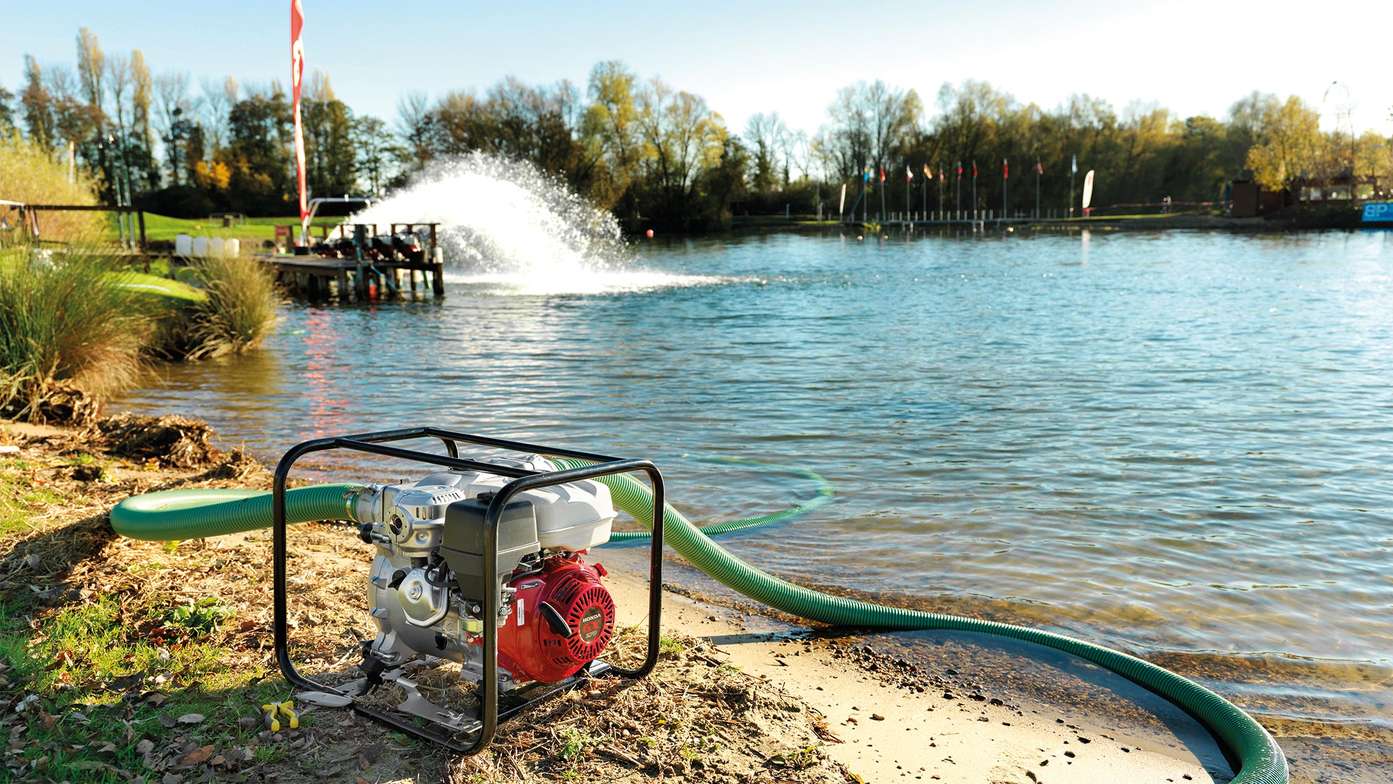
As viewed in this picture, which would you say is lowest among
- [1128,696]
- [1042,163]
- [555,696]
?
[1128,696]

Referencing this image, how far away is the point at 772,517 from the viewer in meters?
7.52

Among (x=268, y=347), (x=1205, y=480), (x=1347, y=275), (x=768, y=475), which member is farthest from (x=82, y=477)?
(x=1347, y=275)

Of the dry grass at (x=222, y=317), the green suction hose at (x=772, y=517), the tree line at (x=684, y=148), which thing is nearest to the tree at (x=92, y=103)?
the tree line at (x=684, y=148)

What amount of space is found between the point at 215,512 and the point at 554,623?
1.91 meters

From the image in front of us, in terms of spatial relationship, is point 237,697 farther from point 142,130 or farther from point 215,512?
point 142,130

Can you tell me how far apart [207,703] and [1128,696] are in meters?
3.99

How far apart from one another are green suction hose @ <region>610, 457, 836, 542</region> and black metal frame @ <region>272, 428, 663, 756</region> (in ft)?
7.60

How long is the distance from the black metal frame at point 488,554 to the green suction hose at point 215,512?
273 mm

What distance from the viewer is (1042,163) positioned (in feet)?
347

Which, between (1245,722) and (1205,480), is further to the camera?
(1205,480)

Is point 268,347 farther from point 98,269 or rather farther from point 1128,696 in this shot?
point 1128,696

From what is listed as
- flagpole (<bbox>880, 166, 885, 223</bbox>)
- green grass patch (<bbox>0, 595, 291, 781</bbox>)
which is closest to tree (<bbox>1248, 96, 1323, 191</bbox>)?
flagpole (<bbox>880, 166, 885, 223</bbox>)

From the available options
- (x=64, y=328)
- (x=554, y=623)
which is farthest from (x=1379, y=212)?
(x=554, y=623)

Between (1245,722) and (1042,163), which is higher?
(1042,163)
